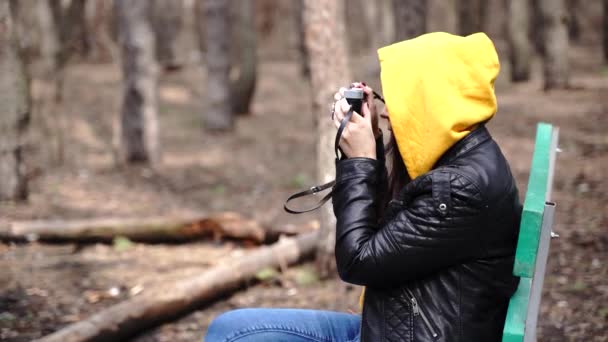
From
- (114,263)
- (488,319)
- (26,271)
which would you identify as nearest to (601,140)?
(114,263)

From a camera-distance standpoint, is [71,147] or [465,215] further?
[71,147]

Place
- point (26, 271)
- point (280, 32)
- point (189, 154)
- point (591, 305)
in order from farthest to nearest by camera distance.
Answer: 1. point (280, 32)
2. point (189, 154)
3. point (26, 271)
4. point (591, 305)

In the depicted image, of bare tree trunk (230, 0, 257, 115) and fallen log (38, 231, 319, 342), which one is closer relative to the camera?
fallen log (38, 231, 319, 342)

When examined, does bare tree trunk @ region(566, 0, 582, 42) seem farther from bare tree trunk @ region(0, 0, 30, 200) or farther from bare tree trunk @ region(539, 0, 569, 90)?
bare tree trunk @ region(0, 0, 30, 200)

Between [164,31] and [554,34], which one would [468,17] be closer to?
[554,34]

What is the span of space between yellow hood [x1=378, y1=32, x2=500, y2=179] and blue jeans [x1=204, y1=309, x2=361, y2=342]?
658 millimetres

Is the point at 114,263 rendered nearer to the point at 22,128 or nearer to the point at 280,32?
the point at 22,128

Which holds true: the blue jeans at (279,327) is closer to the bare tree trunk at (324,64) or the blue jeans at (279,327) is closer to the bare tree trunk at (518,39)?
the bare tree trunk at (324,64)

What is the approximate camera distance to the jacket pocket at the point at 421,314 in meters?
2.01

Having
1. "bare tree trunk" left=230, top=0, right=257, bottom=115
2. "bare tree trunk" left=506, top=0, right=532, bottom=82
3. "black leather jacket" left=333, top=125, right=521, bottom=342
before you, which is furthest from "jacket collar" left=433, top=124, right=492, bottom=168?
"bare tree trunk" left=506, top=0, right=532, bottom=82

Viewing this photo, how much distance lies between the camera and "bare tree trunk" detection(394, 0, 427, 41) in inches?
425

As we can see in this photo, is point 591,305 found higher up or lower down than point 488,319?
lower down

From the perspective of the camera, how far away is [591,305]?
14.3 ft

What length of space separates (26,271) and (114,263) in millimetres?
650
